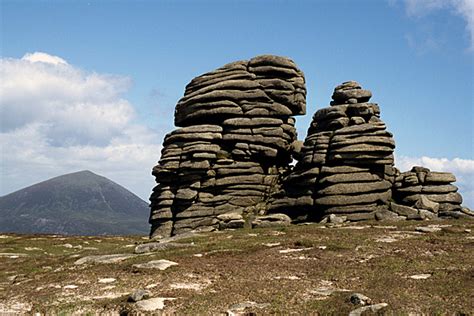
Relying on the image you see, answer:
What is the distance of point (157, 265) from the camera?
28.9m

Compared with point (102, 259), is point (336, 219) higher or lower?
higher

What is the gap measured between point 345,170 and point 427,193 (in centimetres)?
1139

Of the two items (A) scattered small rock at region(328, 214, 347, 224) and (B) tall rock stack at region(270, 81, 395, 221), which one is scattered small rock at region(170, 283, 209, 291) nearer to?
(A) scattered small rock at region(328, 214, 347, 224)

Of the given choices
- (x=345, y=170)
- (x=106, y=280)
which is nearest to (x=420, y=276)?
(x=106, y=280)

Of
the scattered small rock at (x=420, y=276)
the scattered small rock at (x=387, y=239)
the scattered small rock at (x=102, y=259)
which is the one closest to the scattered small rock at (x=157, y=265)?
the scattered small rock at (x=102, y=259)

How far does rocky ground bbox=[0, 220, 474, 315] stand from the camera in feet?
62.0

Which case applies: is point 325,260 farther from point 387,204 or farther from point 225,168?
point 225,168

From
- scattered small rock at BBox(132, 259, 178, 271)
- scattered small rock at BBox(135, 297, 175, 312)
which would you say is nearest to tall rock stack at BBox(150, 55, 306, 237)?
scattered small rock at BBox(132, 259, 178, 271)

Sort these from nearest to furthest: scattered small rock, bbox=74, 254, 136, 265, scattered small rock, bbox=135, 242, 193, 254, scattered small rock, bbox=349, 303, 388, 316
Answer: scattered small rock, bbox=349, 303, 388, 316 < scattered small rock, bbox=74, 254, 136, 265 < scattered small rock, bbox=135, 242, 193, 254

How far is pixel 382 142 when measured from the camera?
194 ft

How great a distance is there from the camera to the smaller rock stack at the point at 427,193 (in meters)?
56.3

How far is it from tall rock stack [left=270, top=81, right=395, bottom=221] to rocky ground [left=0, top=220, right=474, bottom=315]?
51.0ft

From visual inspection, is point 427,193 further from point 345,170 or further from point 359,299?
point 359,299

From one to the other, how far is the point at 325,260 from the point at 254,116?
1746 inches
